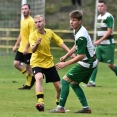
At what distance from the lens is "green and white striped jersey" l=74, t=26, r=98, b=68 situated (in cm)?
980

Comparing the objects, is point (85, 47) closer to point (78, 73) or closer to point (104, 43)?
point (78, 73)

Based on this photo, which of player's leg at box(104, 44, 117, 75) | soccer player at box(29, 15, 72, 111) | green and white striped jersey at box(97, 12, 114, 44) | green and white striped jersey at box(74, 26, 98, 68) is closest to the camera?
green and white striped jersey at box(74, 26, 98, 68)

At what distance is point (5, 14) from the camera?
2789 centimetres

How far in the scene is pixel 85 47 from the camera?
9.85 m

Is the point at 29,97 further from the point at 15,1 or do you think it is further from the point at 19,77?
the point at 15,1

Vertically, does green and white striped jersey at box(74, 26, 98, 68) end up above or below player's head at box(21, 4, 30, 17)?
below

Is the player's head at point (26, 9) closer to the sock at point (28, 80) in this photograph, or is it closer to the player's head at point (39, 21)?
the sock at point (28, 80)

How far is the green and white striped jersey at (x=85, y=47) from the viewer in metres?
9.80

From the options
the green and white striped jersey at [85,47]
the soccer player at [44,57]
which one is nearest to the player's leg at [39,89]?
the soccer player at [44,57]

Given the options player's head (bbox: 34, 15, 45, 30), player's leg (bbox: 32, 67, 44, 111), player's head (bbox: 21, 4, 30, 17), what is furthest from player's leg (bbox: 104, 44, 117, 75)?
player's head (bbox: 34, 15, 45, 30)

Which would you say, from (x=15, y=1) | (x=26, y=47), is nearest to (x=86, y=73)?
(x=26, y=47)

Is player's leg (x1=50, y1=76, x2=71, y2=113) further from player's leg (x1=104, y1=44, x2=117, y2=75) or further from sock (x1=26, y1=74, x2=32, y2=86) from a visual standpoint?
player's leg (x1=104, y1=44, x2=117, y2=75)

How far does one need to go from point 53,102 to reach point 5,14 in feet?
53.9

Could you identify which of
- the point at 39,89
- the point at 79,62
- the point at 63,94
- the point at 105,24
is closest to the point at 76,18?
the point at 79,62
